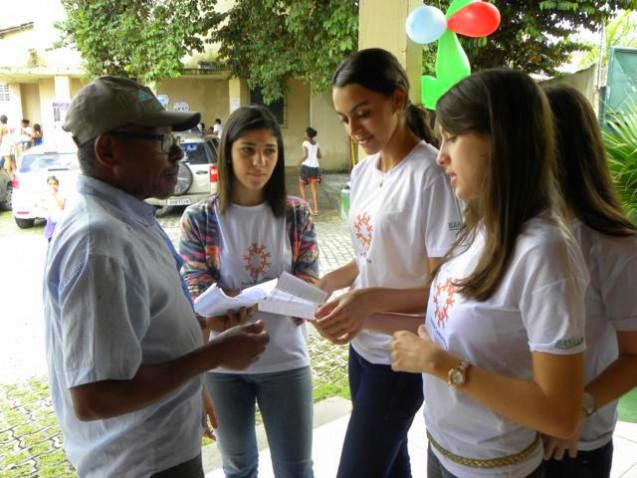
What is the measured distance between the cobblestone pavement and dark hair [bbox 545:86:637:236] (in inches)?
111

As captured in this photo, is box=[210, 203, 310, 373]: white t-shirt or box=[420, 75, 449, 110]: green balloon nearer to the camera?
box=[210, 203, 310, 373]: white t-shirt

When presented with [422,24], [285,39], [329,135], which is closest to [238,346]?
[422,24]

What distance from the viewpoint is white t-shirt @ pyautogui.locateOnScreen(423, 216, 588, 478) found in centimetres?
111

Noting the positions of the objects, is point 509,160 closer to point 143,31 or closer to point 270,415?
point 270,415

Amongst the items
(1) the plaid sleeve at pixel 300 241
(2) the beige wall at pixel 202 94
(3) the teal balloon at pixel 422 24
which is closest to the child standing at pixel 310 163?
(3) the teal balloon at pixel 422 24

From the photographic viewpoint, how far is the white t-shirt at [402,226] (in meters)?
1.70

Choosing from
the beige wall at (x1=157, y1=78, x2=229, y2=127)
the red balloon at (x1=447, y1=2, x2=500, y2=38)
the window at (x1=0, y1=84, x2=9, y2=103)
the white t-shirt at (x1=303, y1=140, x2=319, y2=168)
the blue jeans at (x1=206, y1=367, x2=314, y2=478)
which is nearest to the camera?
the blue jeans at (x1=206, y1=367, x2=314, y2=478)

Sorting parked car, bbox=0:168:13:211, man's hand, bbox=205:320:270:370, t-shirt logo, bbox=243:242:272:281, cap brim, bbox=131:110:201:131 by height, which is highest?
cap brim, bbox=131:110:201:131

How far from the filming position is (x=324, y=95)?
17203mm

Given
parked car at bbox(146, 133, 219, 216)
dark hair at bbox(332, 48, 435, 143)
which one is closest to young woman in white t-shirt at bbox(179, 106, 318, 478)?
dark hair at bbox(332, 48, 435, 143)

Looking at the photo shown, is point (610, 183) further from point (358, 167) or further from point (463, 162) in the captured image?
point (358, 167)

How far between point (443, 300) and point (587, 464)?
625 mm

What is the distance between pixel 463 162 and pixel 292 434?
4.21 feet

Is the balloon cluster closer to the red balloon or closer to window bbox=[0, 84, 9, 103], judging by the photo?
the red balloon
